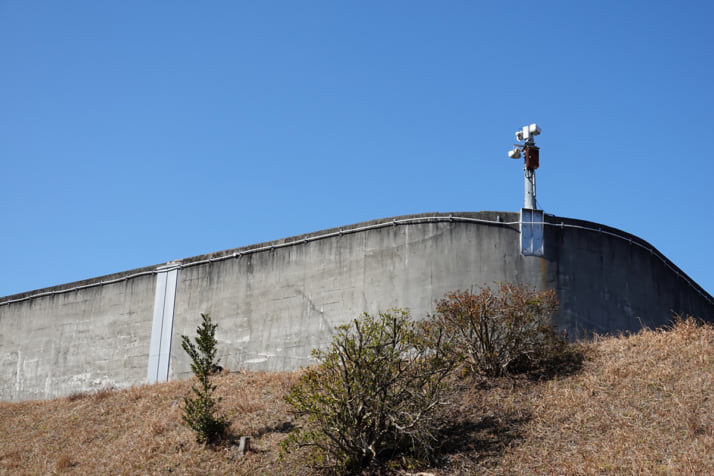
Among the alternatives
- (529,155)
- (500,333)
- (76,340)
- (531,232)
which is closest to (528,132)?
(529,155)

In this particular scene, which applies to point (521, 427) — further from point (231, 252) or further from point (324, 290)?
point (231, 252)

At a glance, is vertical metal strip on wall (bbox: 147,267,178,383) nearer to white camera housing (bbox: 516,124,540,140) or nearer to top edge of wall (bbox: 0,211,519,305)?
top edge of wall (bbox: 0,211,519,305)

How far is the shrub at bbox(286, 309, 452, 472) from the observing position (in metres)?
11.8

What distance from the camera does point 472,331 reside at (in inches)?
551

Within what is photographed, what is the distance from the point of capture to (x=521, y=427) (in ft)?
39.9

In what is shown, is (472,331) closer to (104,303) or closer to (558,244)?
(558,244)

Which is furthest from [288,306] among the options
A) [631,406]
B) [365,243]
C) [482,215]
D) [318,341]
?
[631,406]

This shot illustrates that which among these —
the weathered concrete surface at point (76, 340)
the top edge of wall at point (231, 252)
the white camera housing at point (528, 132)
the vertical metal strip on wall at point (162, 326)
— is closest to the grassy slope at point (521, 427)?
the vertical metal strip on wall at point (162, 326)

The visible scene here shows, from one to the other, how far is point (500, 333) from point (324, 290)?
18.1 feet

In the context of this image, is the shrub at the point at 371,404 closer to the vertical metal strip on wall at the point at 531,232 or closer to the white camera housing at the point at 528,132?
the vertical metal strip on wall at the point at 531,232

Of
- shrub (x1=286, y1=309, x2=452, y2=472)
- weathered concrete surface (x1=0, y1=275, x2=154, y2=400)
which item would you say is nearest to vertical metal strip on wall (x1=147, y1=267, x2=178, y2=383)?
weathered concrete surface (x1=0, y1=275, x2=154, y2=400)

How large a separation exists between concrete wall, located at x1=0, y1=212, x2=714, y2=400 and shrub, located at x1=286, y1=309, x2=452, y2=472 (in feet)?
14.4

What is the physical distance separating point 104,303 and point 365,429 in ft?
43.2

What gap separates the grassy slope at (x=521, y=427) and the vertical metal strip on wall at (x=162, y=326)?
2464mm
